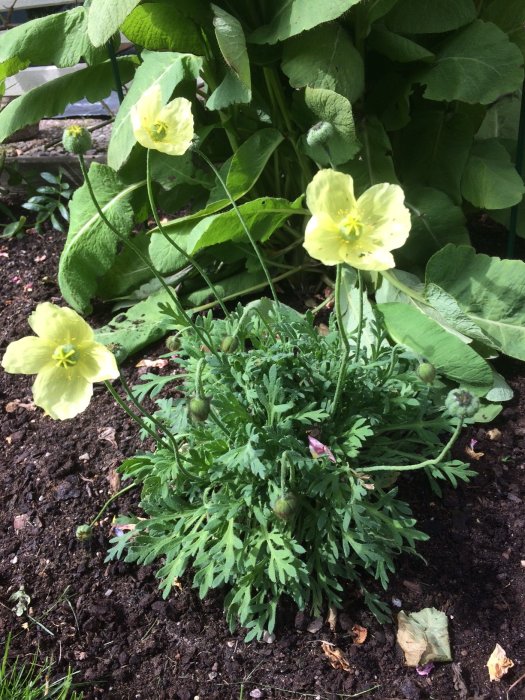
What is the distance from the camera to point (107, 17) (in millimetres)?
1708

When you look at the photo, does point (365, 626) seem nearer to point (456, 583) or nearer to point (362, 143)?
point (456, 583)

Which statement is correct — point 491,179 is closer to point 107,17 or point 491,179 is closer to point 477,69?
point 477,69

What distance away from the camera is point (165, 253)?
2209 mm

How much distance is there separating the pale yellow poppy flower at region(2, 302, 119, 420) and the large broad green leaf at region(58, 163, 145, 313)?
122 centimetres

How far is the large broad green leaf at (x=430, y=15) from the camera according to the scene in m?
1.92

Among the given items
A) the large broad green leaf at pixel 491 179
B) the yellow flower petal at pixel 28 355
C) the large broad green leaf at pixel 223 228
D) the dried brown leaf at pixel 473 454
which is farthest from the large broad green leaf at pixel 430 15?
the yellow flower petal at pixel 28 355

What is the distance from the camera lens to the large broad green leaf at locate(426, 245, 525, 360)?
194 cm

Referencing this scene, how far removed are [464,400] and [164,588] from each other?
885 millimetres

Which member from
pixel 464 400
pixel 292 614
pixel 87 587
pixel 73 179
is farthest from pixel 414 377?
pixel 73 179

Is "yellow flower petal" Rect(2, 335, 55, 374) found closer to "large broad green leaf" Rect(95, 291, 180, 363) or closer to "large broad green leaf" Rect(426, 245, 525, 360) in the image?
"large broad green leaf" Rect(95, 291, 180, 363)

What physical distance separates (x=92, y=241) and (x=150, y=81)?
1.93ft

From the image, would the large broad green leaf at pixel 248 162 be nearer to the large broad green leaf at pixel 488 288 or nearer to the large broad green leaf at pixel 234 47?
the large broad green leaf at pixel 234 47

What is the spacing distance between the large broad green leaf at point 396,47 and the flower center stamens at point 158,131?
0.98 meters

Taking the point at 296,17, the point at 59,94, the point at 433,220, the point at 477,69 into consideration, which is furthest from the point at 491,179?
the point at 59,94
